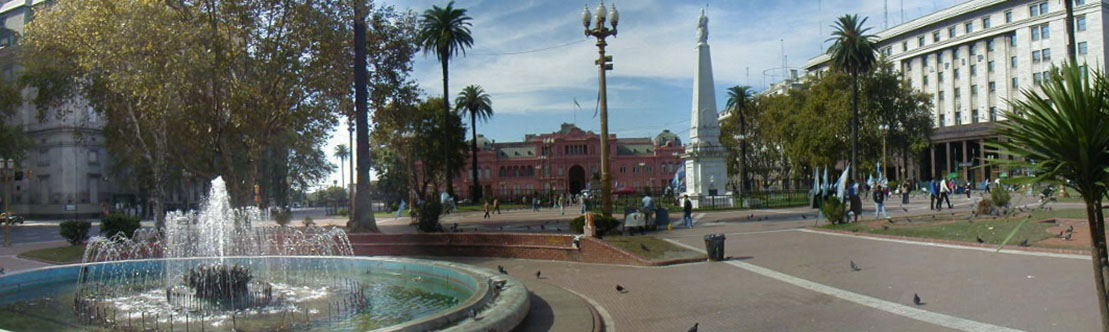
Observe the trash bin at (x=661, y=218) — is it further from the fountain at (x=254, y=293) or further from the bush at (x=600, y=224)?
the fountain at (x=254, y=293)

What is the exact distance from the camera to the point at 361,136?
24000mm

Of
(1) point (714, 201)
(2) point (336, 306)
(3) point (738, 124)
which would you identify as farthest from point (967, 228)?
(3) point (738, 124)

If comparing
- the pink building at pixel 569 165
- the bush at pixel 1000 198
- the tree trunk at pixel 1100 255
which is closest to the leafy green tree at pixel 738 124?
the pink building at pixel 569 165

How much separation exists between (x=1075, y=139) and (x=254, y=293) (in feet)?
37.9

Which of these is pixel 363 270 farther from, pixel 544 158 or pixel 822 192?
pixel 544 158

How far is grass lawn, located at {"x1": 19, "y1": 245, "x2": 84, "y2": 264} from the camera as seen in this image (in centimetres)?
1916

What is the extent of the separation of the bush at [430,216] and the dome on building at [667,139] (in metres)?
78.5

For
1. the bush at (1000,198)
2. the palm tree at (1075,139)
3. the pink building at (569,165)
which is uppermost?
the pink building at (569,165)

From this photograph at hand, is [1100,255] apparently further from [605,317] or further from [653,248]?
[653,248]

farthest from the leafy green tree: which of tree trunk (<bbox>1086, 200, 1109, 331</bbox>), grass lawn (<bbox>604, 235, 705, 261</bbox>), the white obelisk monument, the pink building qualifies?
tree trunk (<bbox>1086, 200, 1109, 331</bbox>)

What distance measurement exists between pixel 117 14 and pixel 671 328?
2268cm

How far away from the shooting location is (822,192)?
2431 cm

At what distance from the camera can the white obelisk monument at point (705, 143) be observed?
37469 mm

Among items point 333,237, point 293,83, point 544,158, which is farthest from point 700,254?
point 544,158
